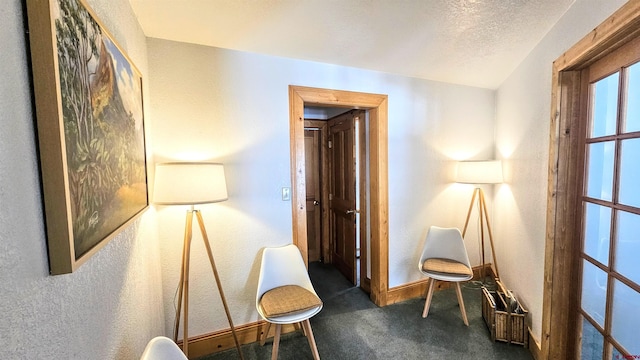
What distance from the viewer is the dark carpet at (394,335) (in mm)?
1961

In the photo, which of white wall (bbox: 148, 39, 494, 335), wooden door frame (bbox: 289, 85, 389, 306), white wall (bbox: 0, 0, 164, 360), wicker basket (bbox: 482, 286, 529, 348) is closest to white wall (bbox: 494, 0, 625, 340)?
wicker basket (bbox: 482, 286, 529, 348)

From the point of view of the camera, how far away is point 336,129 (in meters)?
3.30

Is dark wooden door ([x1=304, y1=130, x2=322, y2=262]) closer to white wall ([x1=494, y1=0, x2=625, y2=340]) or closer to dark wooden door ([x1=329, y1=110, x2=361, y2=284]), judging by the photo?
dark wooden door ([x1=329, y1=110, x2=361, y2=284])

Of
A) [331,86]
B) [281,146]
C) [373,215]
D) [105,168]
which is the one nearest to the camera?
[105,168]

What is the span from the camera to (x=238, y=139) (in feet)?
6.56

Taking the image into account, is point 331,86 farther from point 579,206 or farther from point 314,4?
point 579,206

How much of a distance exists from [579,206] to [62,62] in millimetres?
2589

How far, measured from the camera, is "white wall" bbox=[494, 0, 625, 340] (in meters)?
1.67

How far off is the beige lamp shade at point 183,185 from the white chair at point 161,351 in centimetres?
73

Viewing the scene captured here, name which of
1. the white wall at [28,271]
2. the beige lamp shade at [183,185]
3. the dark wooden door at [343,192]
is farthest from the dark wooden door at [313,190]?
the white wall at [28,271]

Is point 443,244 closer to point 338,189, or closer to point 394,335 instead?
point 394,335

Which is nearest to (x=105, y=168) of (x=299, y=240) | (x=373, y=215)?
(x=299, y=240)

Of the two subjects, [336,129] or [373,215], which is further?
[336,129]

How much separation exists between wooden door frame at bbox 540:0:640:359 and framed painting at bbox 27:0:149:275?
241 centimetres
